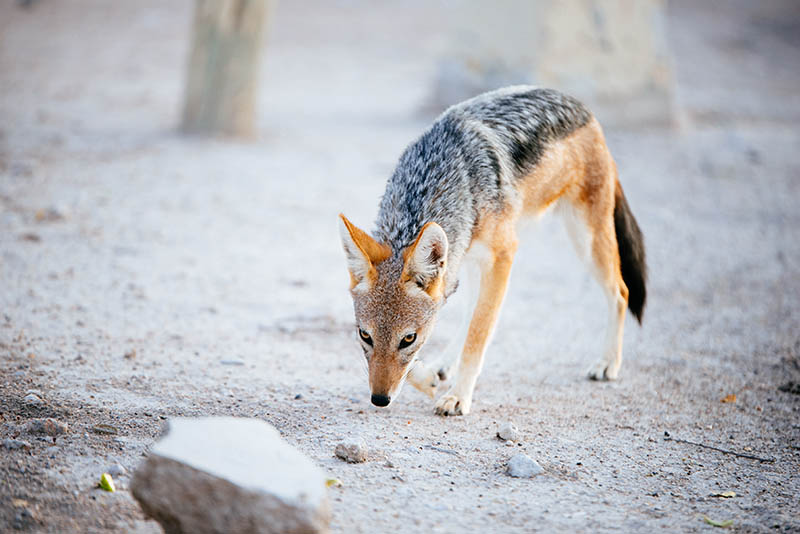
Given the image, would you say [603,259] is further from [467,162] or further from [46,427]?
[46,427]

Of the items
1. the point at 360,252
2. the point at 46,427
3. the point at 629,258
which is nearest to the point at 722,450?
the point at 629,258

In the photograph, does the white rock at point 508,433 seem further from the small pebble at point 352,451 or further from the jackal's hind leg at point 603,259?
the jackal's hind leg at point 603,259

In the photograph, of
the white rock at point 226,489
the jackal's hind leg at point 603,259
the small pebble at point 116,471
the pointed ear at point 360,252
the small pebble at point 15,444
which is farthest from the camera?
the jackal's hind leg at point 603,259

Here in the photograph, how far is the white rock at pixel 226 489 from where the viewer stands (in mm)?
2775

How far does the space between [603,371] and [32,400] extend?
3760 mm

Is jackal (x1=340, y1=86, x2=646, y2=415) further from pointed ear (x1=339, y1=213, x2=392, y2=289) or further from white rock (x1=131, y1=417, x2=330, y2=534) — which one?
white rock (x1=131, y1=417, x2=330, y2=534)

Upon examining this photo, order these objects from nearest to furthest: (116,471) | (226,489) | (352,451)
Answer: (226,489), (116,471), (352,451)

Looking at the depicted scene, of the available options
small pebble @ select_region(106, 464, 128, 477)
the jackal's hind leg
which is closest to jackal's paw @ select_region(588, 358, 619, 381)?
the jackal's hind leg

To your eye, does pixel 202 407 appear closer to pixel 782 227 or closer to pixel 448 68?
pixel 782 227

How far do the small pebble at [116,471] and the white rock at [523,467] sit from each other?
1.92 m

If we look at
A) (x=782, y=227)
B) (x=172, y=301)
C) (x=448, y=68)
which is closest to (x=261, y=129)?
(x=448, y=68)

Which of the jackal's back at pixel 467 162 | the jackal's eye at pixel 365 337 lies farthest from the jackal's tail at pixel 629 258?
the jackal's eye at pixel 365 337

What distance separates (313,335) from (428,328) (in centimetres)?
179

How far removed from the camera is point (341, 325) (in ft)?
20.7
